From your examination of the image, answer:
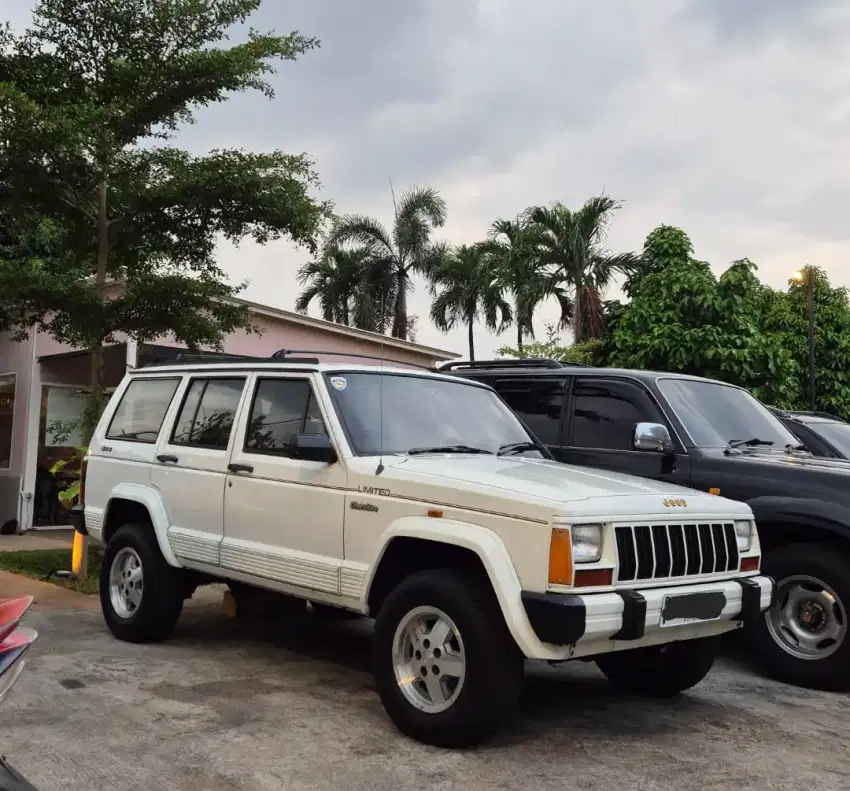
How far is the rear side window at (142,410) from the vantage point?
6.88 meters

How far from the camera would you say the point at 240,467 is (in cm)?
590

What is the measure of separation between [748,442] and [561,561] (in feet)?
11.4

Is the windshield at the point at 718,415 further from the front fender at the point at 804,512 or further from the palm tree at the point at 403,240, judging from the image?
the palm tree at the point at 403,240

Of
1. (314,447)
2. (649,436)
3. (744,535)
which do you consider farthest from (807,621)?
(314,447)

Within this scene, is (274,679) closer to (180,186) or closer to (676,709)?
(676,709)

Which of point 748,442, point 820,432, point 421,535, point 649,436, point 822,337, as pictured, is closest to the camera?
point 421,535

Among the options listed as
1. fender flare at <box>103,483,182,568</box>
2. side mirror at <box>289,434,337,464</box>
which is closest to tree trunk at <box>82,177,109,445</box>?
fender flare at <box>103,483,182,568</box>

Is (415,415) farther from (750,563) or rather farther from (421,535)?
(750,563)

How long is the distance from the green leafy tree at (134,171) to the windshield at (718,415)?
5167mm

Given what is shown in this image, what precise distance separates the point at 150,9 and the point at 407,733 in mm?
8682

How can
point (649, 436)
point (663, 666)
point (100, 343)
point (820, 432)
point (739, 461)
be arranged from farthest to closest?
point (100, 343) < point (820, 432) < point (739, 461) < point (649, 436) < point (663, 666)

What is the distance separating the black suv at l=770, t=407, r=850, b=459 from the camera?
8586mm

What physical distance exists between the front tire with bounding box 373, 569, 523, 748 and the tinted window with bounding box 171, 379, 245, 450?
6.81 ft

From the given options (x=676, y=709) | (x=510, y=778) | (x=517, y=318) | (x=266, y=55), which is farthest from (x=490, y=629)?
(x=517, y=318)
